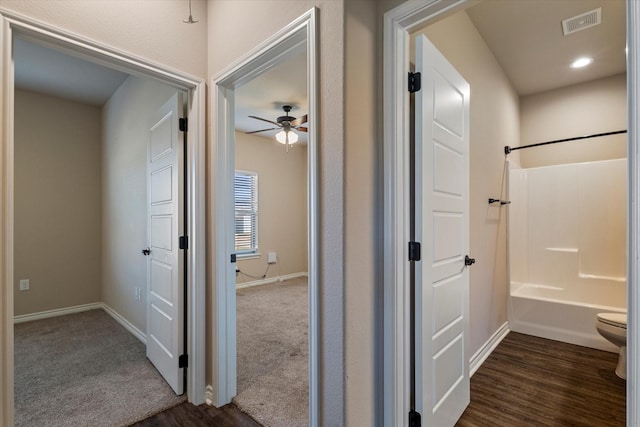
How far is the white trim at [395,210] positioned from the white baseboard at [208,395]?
1.19 meters

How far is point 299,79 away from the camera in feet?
11.0

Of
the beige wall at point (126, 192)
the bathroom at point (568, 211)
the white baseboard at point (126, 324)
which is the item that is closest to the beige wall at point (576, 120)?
the bathroom at point (568, 211)

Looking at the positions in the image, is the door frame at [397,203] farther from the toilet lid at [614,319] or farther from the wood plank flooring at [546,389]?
the toilet lid at [614,319]

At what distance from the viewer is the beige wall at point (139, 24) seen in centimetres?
145

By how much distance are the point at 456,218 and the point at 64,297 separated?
4.63 m

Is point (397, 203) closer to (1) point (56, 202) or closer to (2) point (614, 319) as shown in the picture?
(2) point (614, 319)

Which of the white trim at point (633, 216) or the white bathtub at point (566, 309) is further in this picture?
the white bathtub at point (566, 309)

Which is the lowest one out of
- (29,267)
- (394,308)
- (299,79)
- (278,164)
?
(29,267)

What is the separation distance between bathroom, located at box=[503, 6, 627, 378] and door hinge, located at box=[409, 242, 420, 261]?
243 cm

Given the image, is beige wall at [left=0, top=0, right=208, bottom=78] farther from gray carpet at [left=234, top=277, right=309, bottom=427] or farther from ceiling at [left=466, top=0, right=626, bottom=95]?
gray carpet at [left=234, top=277, right=309, bottom=427]

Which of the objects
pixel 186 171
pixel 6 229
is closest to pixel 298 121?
pixel 186 171

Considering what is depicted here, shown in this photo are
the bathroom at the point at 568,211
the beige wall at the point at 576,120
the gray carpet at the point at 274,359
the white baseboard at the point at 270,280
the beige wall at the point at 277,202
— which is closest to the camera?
the gray carpet at the point at 274,359

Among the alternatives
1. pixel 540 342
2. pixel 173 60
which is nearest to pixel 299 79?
pixel 173 60

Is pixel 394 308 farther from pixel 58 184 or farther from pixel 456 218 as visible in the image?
pixel 58 184
